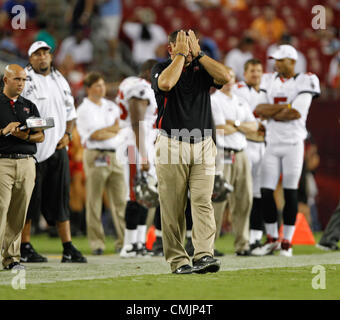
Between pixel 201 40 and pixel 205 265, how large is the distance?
422 inches

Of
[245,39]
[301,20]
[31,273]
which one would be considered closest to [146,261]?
[31,273]

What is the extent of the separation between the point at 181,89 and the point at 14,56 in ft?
27.8

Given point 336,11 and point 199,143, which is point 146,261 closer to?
point 199,143

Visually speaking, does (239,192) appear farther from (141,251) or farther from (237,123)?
(141,251)

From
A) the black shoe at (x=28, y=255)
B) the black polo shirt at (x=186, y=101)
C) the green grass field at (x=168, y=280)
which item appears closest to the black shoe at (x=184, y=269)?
the green grass field at (x=168, y=280)

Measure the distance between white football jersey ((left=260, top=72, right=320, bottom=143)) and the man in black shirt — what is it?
2.72 metres

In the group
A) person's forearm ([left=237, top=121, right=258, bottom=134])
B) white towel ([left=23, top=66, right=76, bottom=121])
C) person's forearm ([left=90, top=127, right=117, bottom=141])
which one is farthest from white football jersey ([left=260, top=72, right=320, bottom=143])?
white towel ([left=23, top=66, right=76, bottom=121])

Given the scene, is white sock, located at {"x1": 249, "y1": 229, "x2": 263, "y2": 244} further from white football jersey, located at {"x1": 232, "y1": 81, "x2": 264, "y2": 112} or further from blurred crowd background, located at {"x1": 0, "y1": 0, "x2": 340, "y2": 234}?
blurred crowd background, located at {"x1": 0, "y1": 0, "x2": 340, "y2": 234}

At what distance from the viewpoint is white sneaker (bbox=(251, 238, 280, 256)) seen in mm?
9289

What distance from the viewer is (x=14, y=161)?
7.32 metres

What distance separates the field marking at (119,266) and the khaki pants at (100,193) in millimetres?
619

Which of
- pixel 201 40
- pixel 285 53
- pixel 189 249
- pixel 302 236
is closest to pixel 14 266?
pixel 189 249

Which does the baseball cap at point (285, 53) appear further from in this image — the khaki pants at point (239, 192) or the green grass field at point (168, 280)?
the green grass field at point (168, 280)
